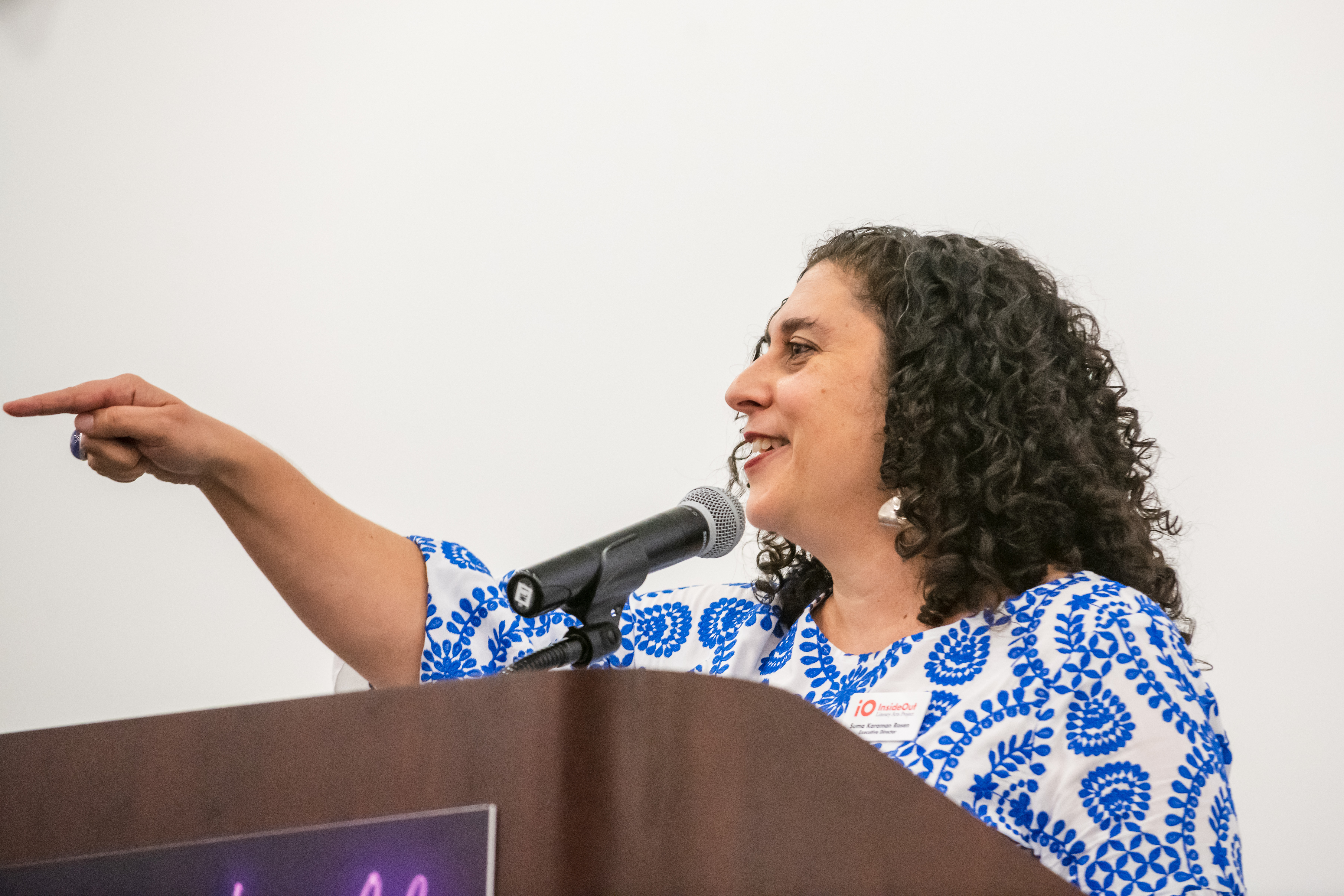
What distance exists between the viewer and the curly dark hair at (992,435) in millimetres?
1412

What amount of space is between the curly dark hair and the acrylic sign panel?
86 centimetres

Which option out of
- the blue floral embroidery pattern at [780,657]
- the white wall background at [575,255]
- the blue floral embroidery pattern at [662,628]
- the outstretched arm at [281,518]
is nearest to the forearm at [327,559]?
the outstretched arm at [281,518]

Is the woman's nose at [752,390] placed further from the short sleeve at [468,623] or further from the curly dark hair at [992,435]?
the short sleeve at [468,623]

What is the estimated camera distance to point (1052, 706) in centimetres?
118

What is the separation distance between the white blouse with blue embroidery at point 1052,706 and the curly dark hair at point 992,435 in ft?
0.28

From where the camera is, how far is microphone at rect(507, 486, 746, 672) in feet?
2.93

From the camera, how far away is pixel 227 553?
9.30ft

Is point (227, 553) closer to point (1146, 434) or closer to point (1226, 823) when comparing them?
point (1146, 434)

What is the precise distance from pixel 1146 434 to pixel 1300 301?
381 mm

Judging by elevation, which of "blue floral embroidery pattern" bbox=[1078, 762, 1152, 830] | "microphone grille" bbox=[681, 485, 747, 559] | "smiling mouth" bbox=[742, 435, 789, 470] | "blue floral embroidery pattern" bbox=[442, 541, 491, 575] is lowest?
"blue floral embroidery pattern" bbox=[1078, 762, 1152, 830]

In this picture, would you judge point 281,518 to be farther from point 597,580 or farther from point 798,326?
point 798,326

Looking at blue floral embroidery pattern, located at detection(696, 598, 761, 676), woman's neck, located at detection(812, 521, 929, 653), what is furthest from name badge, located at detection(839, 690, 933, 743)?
blue floral embroidery pattern, located at detection(696, 598, 761, 676)

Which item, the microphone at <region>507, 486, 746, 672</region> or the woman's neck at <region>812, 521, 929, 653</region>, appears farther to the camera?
the woman's neck at <region>812, 521, 929, 653</region>

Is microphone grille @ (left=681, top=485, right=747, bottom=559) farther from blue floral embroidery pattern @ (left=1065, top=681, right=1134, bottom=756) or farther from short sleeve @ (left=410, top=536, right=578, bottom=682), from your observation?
blue floral embroidery pattern @ (left=1065, top=681, right=1134, bottom=756)
